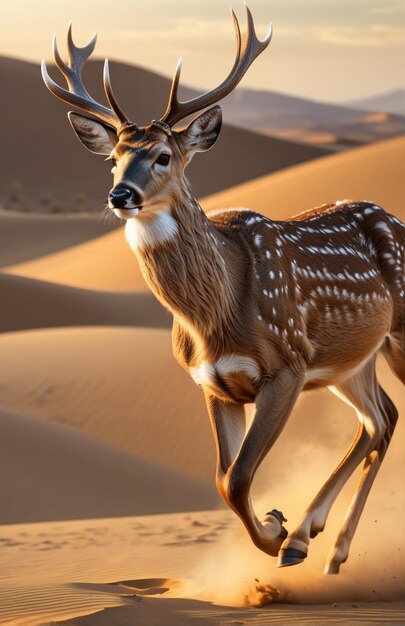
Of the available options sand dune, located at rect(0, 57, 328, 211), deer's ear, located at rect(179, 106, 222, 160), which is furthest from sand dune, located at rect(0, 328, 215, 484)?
sand dune, located at rect(0, 57, 328, 211)

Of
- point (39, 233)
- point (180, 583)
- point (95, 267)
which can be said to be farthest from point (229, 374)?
point (39, 233)

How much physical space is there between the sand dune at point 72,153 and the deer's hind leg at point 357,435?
48998mm

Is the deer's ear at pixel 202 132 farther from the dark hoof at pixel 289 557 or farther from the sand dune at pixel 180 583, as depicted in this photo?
the sand dune at pixel 180 583

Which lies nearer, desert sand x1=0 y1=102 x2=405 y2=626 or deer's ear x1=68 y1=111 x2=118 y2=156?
deer's ear x1=68 y1=111 x2=118 y2=156

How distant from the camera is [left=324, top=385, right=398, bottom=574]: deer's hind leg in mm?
8633

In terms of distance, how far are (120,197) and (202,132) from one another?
96cm

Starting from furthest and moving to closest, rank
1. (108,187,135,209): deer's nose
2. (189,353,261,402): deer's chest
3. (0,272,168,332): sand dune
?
1. (0,272,168,332): sand dune
2. (189,353,261,402): deer's chest
3. (108,187,135,209): deer's nose

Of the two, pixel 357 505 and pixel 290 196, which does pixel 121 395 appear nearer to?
pixel 357 505

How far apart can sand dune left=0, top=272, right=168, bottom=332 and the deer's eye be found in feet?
58.9

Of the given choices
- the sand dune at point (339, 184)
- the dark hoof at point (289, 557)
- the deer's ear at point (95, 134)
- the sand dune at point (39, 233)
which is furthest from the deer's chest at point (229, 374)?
the sand dune at point (39, 233)

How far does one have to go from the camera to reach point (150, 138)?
718 centimetres

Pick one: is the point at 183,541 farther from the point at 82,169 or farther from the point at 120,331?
the point at 82,169

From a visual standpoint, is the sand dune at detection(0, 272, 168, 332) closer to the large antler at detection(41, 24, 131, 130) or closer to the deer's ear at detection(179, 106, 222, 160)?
the large antler at detection(41, 24, 131, 130)

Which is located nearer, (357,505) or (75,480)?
(357,505)
